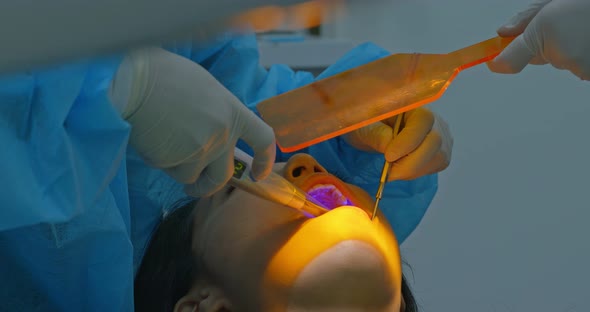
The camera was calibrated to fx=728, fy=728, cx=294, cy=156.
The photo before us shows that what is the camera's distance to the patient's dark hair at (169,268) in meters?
1.21

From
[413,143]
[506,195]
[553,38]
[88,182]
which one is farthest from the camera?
[506,195]

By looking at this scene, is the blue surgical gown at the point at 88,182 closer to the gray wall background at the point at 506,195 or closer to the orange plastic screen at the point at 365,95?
the orange plastic screen at the point at 365,95

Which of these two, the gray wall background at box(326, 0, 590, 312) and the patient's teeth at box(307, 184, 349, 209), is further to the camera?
the gray wall background at box(326, 0, 590, 312)

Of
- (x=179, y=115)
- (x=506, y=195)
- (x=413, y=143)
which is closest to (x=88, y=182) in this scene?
(x=179, y=115)

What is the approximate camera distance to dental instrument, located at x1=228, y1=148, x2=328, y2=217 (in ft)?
3.39

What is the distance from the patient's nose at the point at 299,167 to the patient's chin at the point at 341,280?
0.19 meters

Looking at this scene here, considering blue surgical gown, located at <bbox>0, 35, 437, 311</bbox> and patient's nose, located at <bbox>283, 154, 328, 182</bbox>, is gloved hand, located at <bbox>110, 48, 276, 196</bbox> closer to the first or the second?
blue surgical gown, located at <bbox>0, 35, 437, 311</bbox>

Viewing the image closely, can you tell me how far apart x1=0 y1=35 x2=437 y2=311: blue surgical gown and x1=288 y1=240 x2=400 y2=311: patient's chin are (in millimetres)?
287

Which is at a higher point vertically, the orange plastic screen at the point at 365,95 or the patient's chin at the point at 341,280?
the orange plastic screen at the point at 365,95

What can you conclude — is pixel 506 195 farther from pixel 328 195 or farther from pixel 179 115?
pixel 179 115

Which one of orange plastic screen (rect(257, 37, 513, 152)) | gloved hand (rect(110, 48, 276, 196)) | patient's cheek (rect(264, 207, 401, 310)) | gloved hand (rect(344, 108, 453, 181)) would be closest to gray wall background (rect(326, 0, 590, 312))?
gloved hand (rect(344, 108, 453, 181))

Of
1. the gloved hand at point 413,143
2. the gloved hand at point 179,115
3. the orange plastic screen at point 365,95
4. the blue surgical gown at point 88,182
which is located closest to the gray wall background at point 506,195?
the blue surgical gown at point 88,182

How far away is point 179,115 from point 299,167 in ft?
1.30

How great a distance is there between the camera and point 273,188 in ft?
3.44
